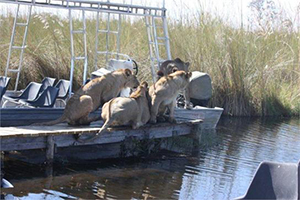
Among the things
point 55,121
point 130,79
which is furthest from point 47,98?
point 130,79

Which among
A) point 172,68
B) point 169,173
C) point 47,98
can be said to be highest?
point 172,68

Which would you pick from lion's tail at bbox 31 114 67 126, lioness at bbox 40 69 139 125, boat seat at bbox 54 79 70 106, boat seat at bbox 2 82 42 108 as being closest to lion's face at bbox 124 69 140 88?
lioness at bbox 40 69 139 125

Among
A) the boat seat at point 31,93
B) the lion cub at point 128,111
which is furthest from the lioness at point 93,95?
the boat seat at point 31,93

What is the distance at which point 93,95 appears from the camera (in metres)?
11.6

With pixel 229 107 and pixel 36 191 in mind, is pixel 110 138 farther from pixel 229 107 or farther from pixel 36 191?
pixel 229 107

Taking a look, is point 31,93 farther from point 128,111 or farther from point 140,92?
point 128,111

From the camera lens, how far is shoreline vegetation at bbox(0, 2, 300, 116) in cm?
1656

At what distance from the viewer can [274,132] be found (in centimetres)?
1516

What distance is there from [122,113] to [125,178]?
1.39m

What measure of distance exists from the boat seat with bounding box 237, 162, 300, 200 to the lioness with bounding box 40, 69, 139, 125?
5346 millimetres

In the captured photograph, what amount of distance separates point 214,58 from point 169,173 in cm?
739

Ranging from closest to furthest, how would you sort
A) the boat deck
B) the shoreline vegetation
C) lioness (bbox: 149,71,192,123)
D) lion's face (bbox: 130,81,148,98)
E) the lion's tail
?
the boat deck → the lion's tail → lion's face (bbox: 130,81,148,98) → lioness (bbox: 149,71,192,123) → the shoreline vegetation

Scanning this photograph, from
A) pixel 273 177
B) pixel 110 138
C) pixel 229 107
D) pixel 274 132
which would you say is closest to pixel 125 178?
pixel 110 138

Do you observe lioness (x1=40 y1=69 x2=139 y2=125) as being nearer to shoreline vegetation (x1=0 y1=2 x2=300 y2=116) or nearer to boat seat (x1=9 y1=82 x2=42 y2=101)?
boat seat (x1=9 y1=82 x2=42 y2=101)
